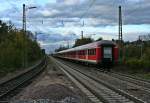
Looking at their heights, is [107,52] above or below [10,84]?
above

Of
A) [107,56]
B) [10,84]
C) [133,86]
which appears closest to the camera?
[133,86]

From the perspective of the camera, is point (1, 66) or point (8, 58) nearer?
point (1, 66)

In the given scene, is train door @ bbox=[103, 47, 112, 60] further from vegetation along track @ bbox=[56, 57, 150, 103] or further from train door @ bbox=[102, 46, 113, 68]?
vegetation along track @ bbox=[56, 57, 150, 103]

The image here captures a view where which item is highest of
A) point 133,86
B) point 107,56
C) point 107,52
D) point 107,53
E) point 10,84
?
point 107,52

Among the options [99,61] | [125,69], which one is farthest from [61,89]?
[125,69]

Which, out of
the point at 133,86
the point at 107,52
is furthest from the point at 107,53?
the point at 133,86

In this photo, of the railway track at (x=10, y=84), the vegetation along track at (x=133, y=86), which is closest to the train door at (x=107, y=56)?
A: the railway track at (x=10, y=84)

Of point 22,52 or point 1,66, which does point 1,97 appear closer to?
point 1,66

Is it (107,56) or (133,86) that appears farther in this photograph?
(107,56)

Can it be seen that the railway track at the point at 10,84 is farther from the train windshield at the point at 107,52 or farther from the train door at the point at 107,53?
the train windshield at the point at 107,52

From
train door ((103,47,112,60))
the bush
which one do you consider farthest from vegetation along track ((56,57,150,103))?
train door ((103,47,112,60))

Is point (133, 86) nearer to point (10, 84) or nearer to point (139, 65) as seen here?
point (10, 84)

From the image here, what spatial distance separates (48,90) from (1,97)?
109 inches

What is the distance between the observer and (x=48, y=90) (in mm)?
19078
